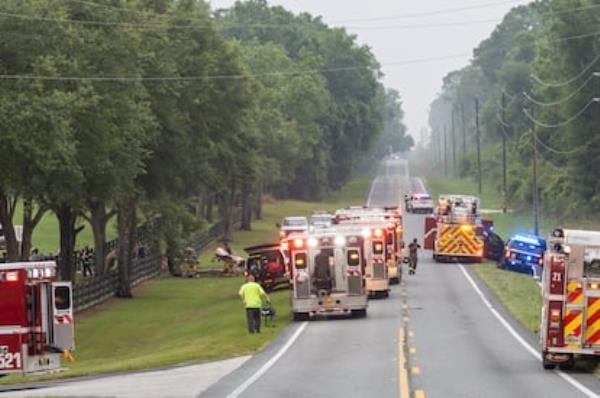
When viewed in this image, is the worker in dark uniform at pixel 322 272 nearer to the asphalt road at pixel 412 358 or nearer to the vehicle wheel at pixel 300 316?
the asphalt road at pixel 412 358

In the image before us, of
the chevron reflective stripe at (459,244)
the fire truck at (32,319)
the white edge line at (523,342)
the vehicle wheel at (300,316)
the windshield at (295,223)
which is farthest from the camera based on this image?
the windshield at (295,223)

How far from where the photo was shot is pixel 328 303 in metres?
44.8

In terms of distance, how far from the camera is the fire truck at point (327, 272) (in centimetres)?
4428

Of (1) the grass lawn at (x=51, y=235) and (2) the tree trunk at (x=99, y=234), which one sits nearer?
(2) the tree trunk at (x=99, y=234)

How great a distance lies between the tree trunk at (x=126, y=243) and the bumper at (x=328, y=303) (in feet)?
76.1

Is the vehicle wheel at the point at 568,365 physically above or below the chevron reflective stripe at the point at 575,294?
below

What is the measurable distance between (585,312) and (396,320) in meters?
16.0

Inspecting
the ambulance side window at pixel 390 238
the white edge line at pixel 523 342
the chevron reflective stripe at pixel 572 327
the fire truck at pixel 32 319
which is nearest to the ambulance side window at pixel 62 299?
the fire truck at pixel 32 319

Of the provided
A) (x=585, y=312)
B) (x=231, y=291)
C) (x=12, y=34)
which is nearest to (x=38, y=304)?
(x=585, y=312)

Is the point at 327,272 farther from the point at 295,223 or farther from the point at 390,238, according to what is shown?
the point at 295,223

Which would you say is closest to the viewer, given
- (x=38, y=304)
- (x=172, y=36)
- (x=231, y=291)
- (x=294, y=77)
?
(x=38, y=304)

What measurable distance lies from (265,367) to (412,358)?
3537 mm

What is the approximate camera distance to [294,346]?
121 feet

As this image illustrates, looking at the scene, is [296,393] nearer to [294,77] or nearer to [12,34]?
[12,34]
